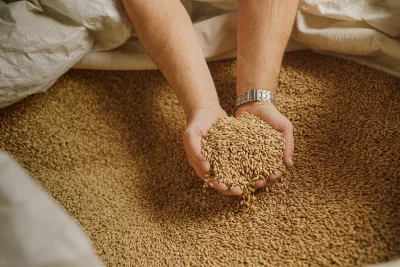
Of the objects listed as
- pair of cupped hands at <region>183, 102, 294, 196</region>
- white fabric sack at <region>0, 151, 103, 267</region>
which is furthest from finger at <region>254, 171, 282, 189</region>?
white fabric sack at <region>0, 151, 103, 267</region>

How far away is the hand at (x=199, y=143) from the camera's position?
Answer: 38.1 inches

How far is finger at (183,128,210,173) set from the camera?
0.97 m

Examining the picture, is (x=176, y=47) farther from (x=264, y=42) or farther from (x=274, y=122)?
(x=274, y=122)

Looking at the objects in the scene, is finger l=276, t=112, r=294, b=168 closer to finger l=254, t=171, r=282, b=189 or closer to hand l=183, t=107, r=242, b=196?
finger l=254, t=171, r=282, b=189

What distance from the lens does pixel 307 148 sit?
110 cm

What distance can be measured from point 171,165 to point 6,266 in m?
0.62

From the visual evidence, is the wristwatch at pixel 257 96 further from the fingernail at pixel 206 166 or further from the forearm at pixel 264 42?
the fingernail at pixel 206 166

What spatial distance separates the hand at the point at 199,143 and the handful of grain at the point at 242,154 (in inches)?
0.5

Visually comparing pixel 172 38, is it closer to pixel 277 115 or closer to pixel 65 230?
pixel 277 115

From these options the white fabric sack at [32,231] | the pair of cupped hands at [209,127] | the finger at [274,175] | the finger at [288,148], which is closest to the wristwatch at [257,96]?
the pair of cupped hands at [209,127]

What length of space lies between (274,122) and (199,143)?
222 mm

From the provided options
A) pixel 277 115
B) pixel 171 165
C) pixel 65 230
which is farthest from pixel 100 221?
pixel 277 115

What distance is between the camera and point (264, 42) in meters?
1.14

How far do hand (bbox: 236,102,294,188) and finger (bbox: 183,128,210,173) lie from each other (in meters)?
0.14
